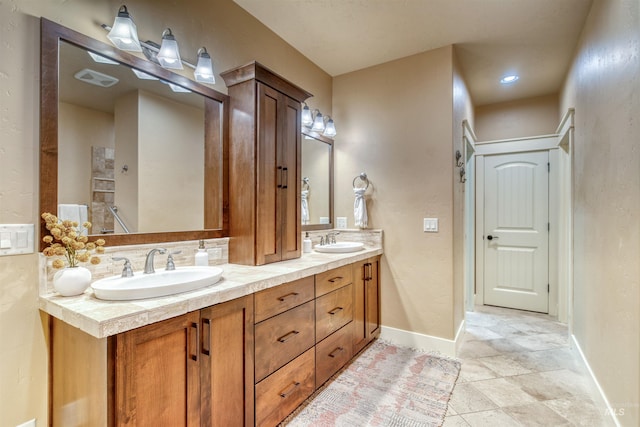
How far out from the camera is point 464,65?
2867mm

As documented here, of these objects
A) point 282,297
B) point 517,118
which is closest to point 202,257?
point 282,297

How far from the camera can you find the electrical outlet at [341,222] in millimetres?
3037

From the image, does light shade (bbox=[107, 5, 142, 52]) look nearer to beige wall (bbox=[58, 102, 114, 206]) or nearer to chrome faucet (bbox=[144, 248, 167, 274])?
beige wall (bbox=[58, 102, 114, 206])

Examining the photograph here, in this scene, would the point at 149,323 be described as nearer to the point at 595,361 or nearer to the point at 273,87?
the point at 273,87

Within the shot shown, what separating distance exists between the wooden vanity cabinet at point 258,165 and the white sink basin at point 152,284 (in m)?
0.37

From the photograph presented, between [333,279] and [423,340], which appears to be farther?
[423,340]

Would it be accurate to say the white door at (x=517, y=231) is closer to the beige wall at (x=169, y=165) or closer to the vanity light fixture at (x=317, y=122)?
the vanity light fixture at (x=317, y=122)

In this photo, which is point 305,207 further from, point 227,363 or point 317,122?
point 227,363

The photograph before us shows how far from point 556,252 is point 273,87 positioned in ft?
11.6

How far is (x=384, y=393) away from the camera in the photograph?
1.95m

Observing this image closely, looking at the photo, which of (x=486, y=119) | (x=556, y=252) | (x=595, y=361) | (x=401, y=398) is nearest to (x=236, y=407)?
(x=401, y=398)

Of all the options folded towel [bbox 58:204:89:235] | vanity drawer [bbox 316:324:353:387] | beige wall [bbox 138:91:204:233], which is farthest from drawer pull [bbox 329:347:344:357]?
folded towel [bbox 58:204:89:235]

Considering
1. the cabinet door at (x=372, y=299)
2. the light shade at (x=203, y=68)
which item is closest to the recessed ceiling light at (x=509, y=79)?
the cabinet door at (x=372, y=299)

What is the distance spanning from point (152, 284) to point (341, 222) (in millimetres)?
1952
